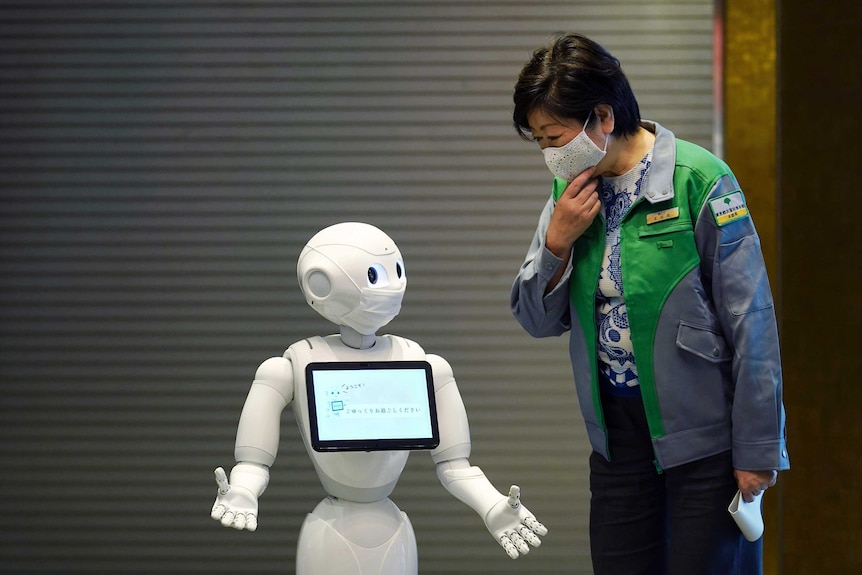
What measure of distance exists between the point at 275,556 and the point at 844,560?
8.05ft

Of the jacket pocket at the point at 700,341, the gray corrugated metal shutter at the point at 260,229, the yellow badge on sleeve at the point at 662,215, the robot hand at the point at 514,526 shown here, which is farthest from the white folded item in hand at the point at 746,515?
the gray corrugated metal shutter at the point at 260,229

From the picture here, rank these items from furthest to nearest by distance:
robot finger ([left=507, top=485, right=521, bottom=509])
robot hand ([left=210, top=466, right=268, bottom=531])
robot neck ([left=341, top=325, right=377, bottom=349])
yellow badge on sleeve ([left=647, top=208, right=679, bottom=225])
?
robot neck ([left=341, top=325, right=377, bottom=349]) → robot finger ([left=507, top=485, right=521, bottom=509]) → robot hand ([left=210, top=466, right=268, bottom=531]) → yellow badge on sleeve ([left=647, top=208, right=679, bottom=225])

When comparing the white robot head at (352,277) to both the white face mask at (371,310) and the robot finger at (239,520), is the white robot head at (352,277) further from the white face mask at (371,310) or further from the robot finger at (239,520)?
the robot finger at (239,520)

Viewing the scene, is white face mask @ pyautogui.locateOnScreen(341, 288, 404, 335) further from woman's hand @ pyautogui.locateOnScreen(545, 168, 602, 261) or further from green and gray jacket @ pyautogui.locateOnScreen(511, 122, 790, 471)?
green and gray jacket @ pyautogui.locateOnScreen(511, 122, 790, 471)

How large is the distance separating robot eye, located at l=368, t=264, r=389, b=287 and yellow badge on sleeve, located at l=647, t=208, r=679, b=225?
2.55ft

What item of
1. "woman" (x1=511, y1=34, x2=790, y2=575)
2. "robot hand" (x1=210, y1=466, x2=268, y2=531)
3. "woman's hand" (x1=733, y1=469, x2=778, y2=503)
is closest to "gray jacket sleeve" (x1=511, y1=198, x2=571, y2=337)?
"woman" (x1=511, y1=34, x2=790, y2=575)

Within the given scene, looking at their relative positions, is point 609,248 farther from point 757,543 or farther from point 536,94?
point 757,543

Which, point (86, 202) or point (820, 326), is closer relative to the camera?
point (820, 326)

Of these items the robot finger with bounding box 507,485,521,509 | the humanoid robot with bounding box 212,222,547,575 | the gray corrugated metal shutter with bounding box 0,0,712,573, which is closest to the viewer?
the robot finger with bounding box 507,485,521,509

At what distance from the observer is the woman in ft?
7.42

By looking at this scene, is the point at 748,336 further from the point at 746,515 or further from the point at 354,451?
the point at 354,451

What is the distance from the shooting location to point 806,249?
4.20 metres

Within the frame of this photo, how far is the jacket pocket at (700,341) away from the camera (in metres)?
2.28

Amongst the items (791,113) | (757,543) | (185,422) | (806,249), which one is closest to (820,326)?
(806,249)
